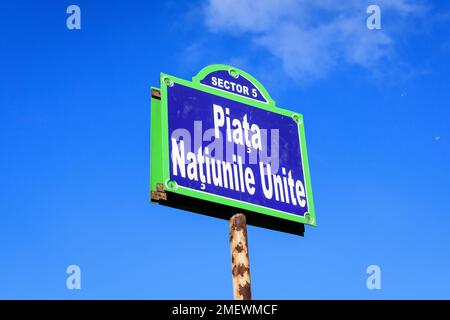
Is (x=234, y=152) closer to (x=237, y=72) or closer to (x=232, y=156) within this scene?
(x=232, y=156)

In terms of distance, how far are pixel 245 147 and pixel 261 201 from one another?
30.1 inches

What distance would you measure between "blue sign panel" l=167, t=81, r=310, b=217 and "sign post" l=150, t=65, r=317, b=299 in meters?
0.01

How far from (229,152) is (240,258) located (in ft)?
5.12

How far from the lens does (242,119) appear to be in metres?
10.8

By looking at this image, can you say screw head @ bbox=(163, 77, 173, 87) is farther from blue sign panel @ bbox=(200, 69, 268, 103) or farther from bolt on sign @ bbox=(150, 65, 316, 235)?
Result: blue sign panel @ bbox=(200, 69, 268, 103)

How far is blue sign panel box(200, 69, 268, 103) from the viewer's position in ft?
36.0

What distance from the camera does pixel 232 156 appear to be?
1035cm

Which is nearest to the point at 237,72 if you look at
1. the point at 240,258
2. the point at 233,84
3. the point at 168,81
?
the point at 233,84

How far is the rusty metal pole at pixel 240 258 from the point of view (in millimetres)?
9102

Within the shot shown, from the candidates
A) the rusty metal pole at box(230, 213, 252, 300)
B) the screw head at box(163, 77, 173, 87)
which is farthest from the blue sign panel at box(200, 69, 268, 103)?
the rusty metal pole at box(230, 213, 252, 300)
